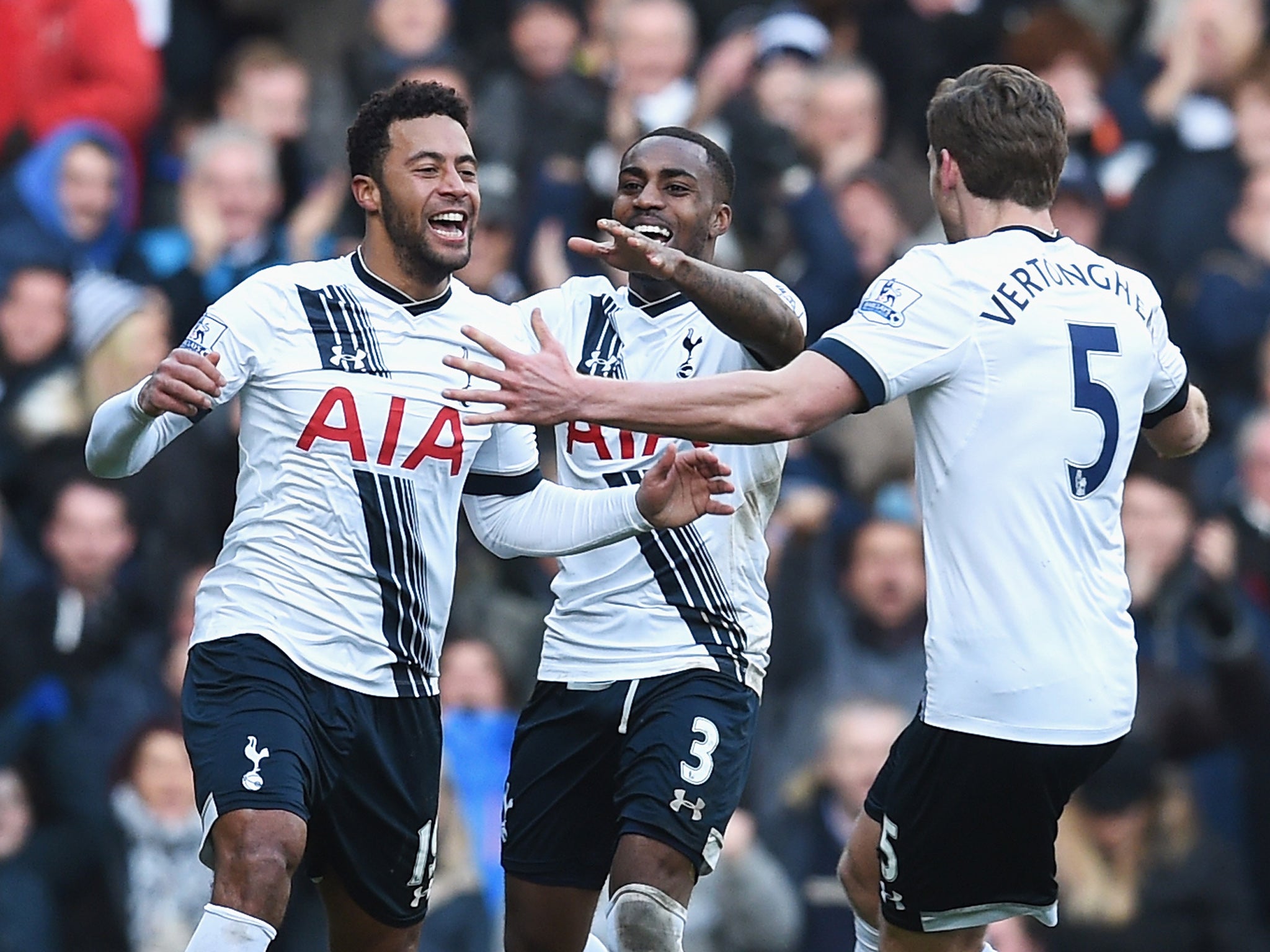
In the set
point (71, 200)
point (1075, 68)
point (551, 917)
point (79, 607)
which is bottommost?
point (551, 917)

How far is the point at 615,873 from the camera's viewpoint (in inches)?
252

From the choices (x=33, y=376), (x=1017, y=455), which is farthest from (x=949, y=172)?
(x=33, y=376)

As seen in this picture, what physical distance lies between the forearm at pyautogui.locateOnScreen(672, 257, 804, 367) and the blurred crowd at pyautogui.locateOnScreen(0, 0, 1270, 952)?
3.47 m

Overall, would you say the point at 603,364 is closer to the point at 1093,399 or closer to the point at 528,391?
the point at 528,391

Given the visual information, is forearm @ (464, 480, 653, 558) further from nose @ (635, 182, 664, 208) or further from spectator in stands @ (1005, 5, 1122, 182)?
spectator in stands @ (1005, 5, 1122, 182)

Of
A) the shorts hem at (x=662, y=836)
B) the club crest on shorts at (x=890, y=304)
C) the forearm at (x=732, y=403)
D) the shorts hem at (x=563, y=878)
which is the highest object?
the club crest on shorts at (x=890, y=304)

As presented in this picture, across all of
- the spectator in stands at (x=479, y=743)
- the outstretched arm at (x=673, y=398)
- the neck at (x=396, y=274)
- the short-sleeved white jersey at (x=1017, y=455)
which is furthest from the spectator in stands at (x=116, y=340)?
the short-sleeved white jersey at (x=1017, y=455)

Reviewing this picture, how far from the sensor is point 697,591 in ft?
22.1

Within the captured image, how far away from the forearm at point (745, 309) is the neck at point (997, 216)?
751 mm

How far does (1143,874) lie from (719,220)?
442cm

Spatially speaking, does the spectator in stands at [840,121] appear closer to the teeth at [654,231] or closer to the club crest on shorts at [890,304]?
the teeth at [654,231]

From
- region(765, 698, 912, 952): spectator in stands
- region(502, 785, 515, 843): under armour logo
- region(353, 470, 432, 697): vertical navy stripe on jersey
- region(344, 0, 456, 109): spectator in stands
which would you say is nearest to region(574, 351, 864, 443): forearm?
region(353, 470, 432, 697): vertical navy stripe on jersey

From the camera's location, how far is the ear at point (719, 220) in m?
7.00

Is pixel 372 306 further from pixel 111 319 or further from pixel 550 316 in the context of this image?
pixel 111 319
